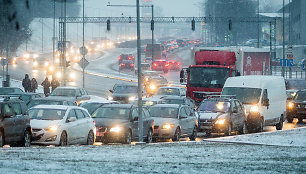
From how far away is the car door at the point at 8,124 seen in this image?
20.0 metres

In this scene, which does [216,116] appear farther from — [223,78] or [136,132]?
[223,78]

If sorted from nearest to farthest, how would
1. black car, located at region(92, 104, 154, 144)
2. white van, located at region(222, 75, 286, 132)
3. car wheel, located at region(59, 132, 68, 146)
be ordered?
car wheel, located at region(59, 132, 68, 146) → black car, located at region(92, 104, 154, 144) → white van, located at region(222, 75, 286, 132)

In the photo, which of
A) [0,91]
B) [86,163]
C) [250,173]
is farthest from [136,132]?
[0,91]

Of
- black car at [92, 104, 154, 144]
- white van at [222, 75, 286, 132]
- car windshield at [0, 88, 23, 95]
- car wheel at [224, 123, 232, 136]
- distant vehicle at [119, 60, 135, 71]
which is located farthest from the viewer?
distant vehicle at [119, 60, 135, 71]

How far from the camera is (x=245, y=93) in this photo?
31.7 meters

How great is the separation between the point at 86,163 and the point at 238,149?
5890 mm

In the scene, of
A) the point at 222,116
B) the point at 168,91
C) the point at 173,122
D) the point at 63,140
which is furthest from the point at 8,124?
the point at 168,91

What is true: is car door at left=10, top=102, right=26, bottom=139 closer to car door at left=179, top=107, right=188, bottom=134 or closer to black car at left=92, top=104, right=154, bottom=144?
black car at left=92, top=104, right=154, bottom=144

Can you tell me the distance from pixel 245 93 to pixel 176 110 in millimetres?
5542

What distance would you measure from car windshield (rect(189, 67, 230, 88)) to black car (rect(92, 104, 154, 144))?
552 inches

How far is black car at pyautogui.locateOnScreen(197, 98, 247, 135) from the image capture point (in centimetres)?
2795

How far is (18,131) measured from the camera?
67.4ft

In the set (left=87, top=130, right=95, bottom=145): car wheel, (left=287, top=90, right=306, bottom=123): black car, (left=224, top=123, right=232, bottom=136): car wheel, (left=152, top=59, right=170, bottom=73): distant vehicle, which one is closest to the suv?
(left=87, top=130, right=95, bottom=145): car wheel

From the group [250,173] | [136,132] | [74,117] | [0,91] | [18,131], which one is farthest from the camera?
[0,91]
